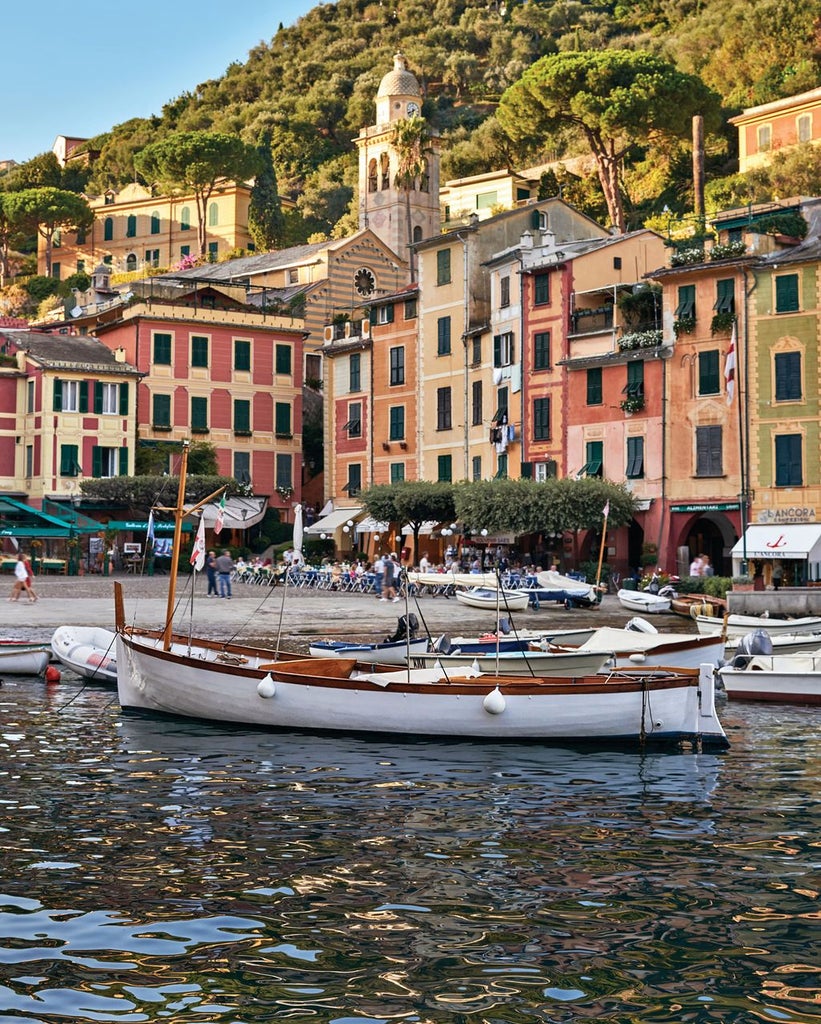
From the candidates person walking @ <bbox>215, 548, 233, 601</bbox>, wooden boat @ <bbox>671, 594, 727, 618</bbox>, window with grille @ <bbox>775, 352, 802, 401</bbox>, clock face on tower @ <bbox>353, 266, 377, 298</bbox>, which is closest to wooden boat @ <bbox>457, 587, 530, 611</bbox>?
wooden boat @ <bbox>671, 594, 727, 618</bbox>

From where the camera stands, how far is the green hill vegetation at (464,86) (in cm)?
8588

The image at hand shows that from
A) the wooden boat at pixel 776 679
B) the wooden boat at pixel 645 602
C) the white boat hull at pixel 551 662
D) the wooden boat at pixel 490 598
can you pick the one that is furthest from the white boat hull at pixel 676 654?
the wooden boat at pixel 490 598

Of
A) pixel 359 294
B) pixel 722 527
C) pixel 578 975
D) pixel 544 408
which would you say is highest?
pixel 359 294

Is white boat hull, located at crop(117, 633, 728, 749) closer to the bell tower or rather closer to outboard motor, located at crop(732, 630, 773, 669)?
outboard motor, located at crop(732, 630, 773, 669)

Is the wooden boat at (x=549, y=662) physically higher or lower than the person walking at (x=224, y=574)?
lower

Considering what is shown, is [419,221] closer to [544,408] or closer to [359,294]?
[359,294]

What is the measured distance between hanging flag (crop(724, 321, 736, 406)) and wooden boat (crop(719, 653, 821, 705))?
23967 millimetres

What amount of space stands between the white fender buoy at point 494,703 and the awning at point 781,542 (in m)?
30.5

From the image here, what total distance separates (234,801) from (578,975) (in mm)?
6987

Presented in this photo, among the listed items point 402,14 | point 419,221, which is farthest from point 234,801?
point 402,14

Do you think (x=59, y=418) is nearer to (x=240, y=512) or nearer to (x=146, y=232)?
(x=240, y=512)

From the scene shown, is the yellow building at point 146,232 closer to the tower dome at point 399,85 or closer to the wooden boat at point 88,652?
the tower dome at point 399,85

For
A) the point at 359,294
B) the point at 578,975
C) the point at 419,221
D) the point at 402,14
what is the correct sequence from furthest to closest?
1. the point at 402,14
2. the point at 419,221
3. the point at 359,294
4. the point at 578,975

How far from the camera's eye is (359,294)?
3354 inches
